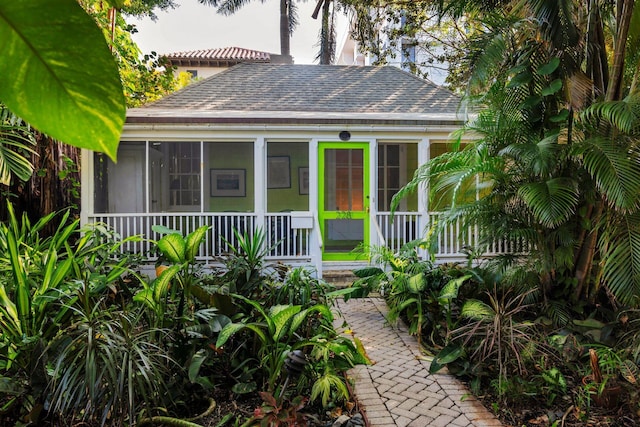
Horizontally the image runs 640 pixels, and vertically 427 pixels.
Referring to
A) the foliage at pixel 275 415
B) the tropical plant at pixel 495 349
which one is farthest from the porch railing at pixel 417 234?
the foliage at pixel 275 415

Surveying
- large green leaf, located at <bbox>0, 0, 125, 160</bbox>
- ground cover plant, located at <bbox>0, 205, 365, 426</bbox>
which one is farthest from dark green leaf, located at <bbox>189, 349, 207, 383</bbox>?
large green leaf, located at <bbox>0, 0, 125, 160</bbox>

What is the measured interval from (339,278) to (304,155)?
12.5 ft

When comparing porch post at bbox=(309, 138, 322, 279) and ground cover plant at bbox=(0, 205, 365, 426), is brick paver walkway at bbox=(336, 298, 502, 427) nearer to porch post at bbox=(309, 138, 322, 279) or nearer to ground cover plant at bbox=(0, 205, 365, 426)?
ground cover plant at bbox=(0, 205, 365, 426)

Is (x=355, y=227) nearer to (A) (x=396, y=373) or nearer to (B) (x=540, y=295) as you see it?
(B) (x=540, y=295)

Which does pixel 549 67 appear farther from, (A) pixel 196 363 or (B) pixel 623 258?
(A) pixel 196 363

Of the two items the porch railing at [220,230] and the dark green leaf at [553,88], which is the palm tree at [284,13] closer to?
the porch railing at [220,230]

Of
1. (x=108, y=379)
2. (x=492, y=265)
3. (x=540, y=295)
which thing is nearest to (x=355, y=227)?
(x=492, y=265)

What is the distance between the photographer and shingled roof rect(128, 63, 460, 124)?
7777mm

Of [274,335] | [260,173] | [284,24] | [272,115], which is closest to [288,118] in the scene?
[272,115]

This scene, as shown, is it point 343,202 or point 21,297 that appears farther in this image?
point 343,202

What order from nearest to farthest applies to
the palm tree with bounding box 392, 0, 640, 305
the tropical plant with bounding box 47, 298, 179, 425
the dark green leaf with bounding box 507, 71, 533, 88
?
the tropical plant with bounding box 47, 298, 179, 425
the palm tree with bounding box 392, 0, 640, 305
the dark green leaf with bounding box 507, 71, 533, 88

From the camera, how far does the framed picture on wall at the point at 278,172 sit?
1027cm

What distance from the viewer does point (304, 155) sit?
1028 centimetres

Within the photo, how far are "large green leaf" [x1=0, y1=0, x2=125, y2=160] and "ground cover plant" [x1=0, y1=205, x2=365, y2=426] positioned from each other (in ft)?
9.29
